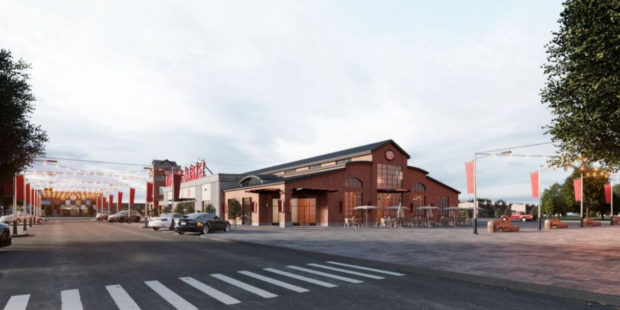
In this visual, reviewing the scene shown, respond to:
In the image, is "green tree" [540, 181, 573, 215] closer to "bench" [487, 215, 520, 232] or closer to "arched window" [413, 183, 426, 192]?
"arched window" [413, 183, 426, 192]

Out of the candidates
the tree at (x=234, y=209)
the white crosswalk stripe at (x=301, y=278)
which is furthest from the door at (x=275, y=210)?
the white crosswalk stripe at (x=301, y=278)

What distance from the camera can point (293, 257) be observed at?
51.2ft

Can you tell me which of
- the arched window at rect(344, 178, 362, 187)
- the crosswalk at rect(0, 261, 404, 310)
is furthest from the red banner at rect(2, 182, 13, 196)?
the arched window at rect(344, 178, 362, 187)

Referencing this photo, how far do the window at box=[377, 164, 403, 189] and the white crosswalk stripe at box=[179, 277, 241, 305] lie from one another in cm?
3848

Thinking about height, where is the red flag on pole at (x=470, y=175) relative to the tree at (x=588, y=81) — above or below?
below

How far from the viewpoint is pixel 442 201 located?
2101 inches

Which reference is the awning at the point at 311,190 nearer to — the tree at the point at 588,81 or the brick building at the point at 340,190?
the brick building at the point at 340,190

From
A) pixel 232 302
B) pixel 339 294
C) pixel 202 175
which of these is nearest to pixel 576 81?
pixel 339 294

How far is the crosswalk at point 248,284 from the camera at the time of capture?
300 inches

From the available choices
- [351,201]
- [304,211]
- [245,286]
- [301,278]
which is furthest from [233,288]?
[351,201]

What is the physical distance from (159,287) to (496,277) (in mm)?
8239

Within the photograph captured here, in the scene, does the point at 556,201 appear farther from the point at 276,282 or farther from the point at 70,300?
the point at 70,300

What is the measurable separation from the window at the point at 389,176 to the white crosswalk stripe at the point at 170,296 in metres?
39.2

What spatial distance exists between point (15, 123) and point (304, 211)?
29.2 m
